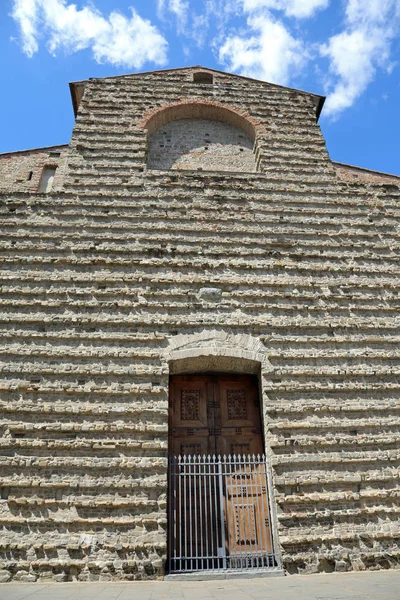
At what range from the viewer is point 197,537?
18.7ft

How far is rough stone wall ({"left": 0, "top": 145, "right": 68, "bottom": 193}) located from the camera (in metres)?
8.42

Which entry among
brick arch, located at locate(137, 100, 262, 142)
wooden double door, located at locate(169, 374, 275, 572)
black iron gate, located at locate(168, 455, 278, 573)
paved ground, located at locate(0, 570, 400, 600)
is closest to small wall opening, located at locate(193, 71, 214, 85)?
brick arch, located at locate(137, 100, 262, 142)

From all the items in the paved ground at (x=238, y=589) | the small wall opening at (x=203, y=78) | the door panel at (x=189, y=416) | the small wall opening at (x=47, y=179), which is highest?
the small wall opening at (x=203, y=78)

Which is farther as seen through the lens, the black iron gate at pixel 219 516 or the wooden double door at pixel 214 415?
the wooden double door at pixel 214 415

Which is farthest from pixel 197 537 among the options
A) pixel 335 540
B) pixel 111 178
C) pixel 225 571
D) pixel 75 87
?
pixel 75 87

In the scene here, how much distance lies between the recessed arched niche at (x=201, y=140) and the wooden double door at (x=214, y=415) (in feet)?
14.9

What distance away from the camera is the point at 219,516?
5891mm

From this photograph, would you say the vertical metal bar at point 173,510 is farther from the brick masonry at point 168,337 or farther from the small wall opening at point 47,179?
the small wall opening at point 47,179

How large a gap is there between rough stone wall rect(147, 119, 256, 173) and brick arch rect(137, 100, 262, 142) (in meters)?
0.09

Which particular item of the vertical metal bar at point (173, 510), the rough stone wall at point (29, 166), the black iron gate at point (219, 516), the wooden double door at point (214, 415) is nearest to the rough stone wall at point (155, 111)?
the rough stone wall at point (29, 166)

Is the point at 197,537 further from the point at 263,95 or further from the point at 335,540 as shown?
the point at 263,95

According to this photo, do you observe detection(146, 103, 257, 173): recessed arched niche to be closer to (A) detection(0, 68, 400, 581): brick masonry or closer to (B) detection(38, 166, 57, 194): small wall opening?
(A) detection(0, 68, 400, 581): brick masonry

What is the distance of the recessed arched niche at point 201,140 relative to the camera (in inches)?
361

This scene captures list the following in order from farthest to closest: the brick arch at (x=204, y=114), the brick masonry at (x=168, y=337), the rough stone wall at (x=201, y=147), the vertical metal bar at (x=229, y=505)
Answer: the brick arch at (x=204, y=114)
the rough stone wall at (x=201, y=147)
the vertical metal bar at (x=229, y=505)
the brick masonry at (x=168, y=337)
